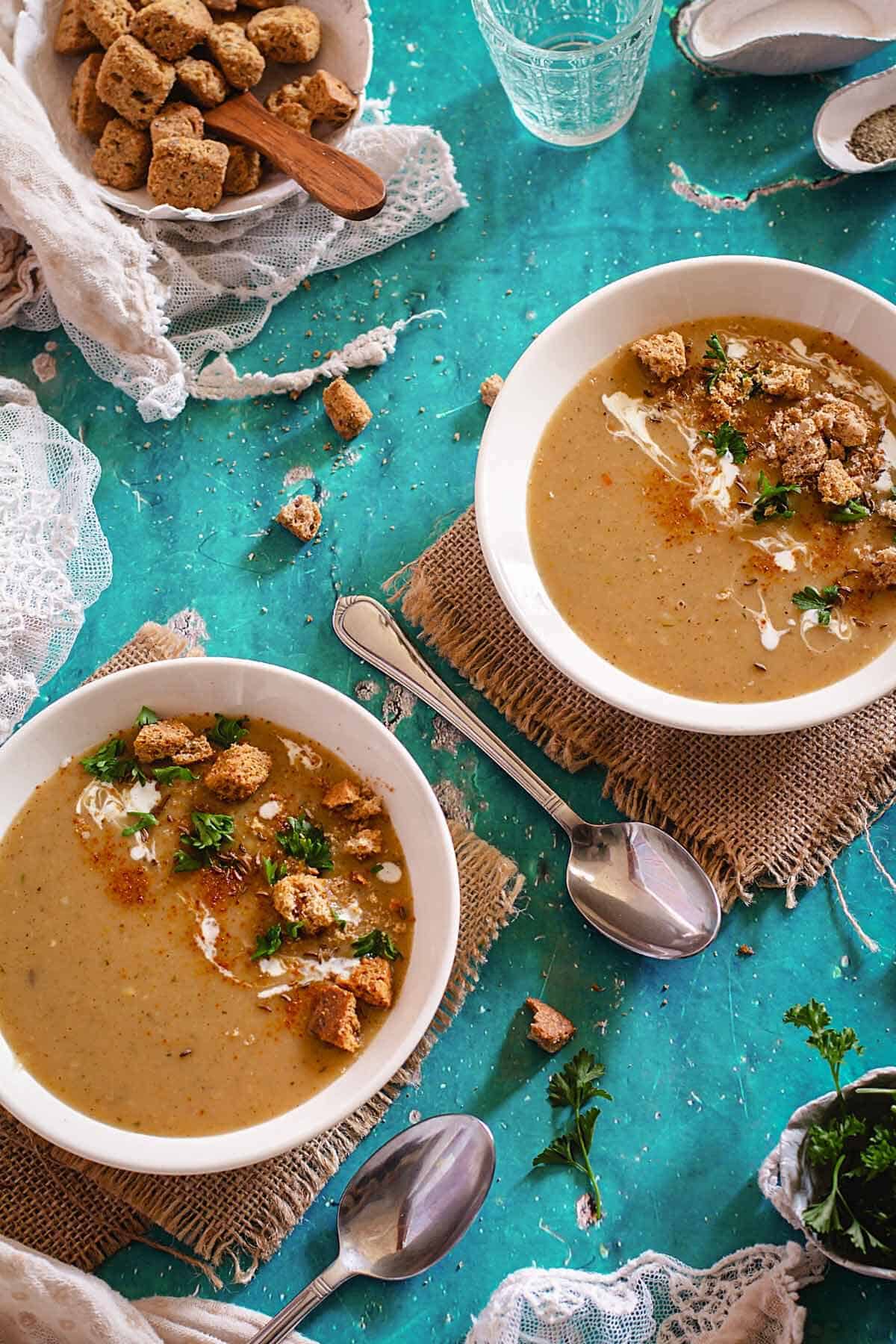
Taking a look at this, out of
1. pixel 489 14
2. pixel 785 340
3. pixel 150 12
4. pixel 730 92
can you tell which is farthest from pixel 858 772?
pixel 150 12

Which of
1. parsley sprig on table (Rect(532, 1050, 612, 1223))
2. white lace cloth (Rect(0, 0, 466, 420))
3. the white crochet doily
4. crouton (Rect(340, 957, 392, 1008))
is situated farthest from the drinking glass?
the white crochet doily

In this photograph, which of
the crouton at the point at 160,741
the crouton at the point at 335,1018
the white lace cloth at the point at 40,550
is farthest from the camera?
the white lace cloth at the point at 40,550

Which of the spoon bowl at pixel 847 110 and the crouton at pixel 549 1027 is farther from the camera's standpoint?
the spoon bowl at pixel 847 110

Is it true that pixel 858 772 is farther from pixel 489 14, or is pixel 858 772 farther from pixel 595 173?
pixel 489 14

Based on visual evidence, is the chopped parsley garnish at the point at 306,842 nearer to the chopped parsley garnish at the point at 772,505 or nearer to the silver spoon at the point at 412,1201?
the silver spoon at the point at 412,1201

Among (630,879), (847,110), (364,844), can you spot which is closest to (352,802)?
(364,844)

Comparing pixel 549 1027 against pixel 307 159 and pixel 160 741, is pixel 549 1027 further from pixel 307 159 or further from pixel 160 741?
pixel 307 159

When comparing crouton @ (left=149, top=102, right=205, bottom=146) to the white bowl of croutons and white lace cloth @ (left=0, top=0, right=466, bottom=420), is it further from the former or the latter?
white lace cloth @ (left=0, top=0, right=466, bottom=420)

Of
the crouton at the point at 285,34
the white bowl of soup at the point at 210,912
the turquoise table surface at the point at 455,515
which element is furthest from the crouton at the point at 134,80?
the white bowl of soup at the point at 210,912
